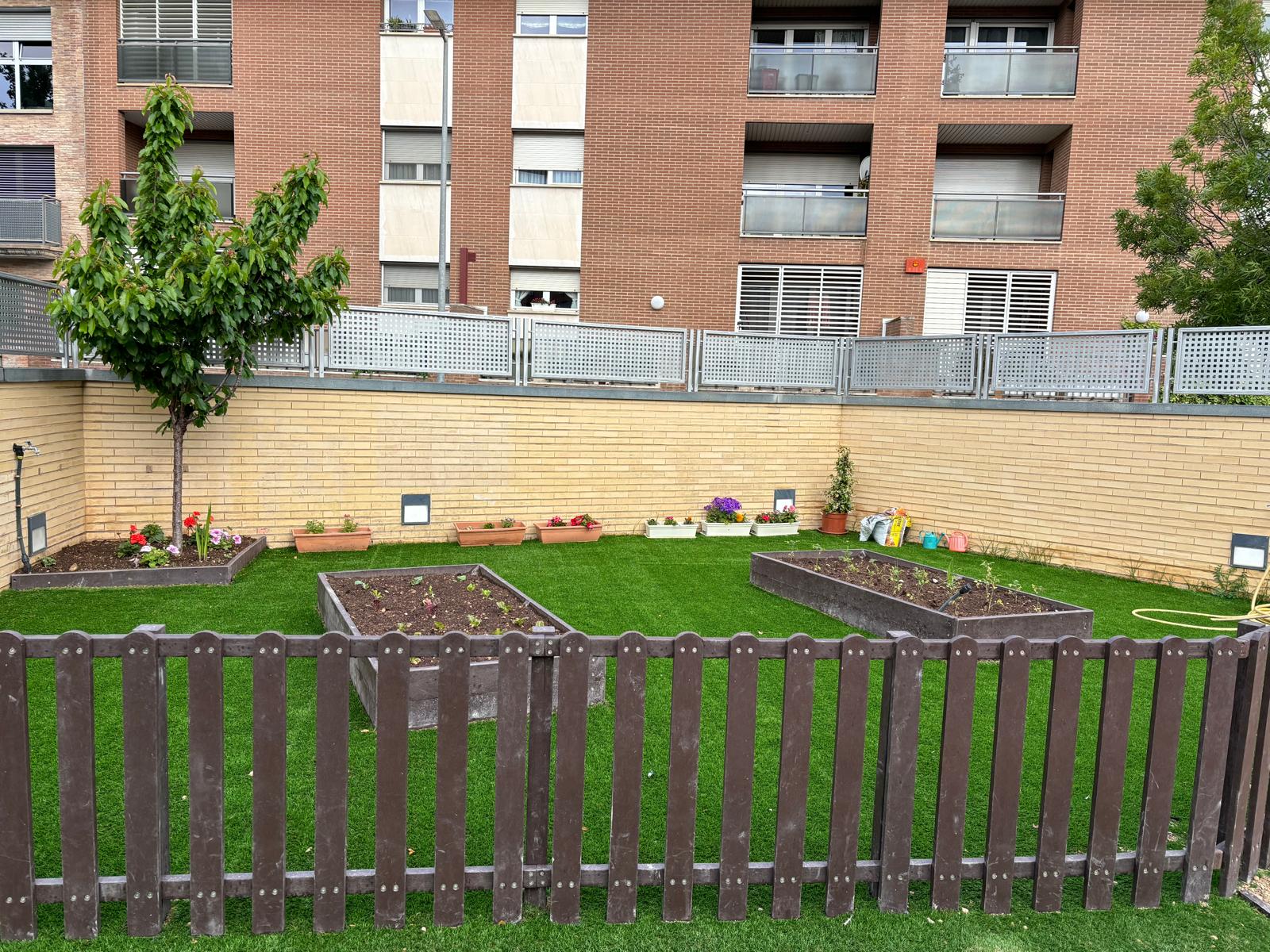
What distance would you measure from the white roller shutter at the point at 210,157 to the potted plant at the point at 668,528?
14636 millimetres

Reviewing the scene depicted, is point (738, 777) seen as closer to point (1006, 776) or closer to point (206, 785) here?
point (1006, 776)

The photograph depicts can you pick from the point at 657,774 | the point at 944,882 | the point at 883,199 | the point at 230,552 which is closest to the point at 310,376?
the point at 230,552

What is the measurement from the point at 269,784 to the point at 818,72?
63.6ft

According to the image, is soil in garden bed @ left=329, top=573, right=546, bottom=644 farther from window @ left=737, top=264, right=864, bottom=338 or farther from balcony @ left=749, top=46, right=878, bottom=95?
balcony @ left=749, top=46, right=878, bottom=95

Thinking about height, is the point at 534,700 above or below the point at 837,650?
below

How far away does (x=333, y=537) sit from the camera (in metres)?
11.2

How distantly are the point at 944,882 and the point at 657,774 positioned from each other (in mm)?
1721

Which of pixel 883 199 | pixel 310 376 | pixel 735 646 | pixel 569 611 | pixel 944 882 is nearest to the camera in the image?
pixel 735 646

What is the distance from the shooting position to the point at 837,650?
3.32 meters

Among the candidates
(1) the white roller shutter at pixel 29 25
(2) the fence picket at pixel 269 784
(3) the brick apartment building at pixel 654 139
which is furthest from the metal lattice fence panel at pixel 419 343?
(1) the white roller shutter at pixel 29 25

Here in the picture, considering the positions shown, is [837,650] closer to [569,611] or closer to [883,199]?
[569,611]

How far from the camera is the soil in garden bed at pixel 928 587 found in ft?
24.6

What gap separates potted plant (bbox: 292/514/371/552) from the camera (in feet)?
36.4

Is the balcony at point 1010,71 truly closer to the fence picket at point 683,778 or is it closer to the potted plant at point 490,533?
the potted plant at point 490,533
